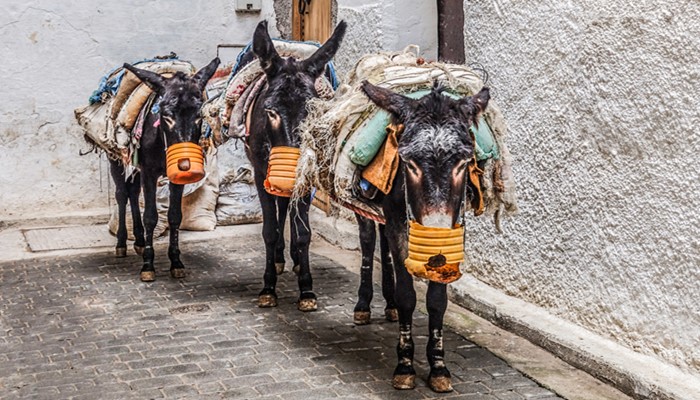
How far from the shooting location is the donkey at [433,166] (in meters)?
4.93

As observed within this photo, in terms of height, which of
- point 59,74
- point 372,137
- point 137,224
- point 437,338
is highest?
point 372,137

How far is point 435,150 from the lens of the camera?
4918 millimetres

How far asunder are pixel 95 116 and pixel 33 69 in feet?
5.91

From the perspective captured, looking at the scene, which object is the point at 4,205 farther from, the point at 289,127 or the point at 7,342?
the point at 289,127

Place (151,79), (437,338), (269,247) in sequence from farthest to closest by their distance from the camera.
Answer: (151,79) < (269,247) < (437,338)

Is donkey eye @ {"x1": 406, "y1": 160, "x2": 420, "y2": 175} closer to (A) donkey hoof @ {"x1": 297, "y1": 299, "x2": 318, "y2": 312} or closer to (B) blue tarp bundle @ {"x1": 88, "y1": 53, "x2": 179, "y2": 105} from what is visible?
(A) donkey hoof @ {"x1": 297, "y1": 299, "x2": 318, "y2": 312}

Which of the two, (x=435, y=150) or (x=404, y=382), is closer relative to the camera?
(x=435, y=150)

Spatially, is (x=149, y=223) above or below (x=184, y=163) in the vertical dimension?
below

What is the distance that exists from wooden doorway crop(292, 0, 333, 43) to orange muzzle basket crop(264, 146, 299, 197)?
3.77 m

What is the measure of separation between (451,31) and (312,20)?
108 inches

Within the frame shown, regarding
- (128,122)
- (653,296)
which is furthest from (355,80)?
(128,122)

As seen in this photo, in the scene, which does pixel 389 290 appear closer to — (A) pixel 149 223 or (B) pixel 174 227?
(B) pixel 174 227

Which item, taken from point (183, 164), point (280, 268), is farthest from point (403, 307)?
point (280, 268)

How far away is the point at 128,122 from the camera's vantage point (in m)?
8.70
